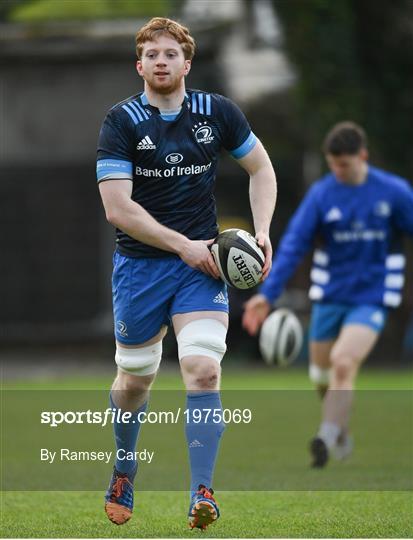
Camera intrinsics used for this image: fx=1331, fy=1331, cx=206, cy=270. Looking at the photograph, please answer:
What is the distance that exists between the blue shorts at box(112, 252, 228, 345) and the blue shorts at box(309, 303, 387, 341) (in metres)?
3.32

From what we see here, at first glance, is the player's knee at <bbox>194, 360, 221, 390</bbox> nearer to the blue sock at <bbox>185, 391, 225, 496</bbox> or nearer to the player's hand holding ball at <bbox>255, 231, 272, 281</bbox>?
the blue sock at <bbox>185, 391, 225, 496</bbox>

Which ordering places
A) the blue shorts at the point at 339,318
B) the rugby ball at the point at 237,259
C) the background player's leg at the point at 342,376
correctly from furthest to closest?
the blue shorts at the point at 339,318
the background player's leg at the point at 342,376
the rugby ball at the point at 237,259

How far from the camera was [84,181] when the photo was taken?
860 inches

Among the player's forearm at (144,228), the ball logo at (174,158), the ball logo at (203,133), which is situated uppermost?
the ball logo at (203,133)

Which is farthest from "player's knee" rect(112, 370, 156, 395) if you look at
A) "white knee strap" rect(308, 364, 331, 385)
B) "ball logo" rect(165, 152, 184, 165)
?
"white knee strap" rect(308, 364, 331, 385)

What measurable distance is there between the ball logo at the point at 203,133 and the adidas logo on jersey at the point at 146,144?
0.23 meters

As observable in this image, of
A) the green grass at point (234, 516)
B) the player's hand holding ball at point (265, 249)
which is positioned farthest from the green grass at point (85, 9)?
the player's hand holding ball at point (265, 249)

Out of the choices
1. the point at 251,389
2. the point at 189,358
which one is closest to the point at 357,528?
the point at 189,358

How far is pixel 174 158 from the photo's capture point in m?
6.57

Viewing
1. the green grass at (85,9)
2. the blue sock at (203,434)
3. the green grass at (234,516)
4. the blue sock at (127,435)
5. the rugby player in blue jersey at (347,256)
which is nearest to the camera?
the blue sock at (203,434)

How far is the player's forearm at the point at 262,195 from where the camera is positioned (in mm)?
6797

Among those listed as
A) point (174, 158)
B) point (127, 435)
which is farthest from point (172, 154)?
point (127, 435)

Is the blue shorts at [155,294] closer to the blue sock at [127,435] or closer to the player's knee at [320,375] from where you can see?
the blue sock at [127,435]

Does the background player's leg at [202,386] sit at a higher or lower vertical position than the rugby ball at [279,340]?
higher
